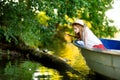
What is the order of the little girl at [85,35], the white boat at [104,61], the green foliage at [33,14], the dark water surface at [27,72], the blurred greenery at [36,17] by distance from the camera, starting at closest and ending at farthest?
the white boat at [104,61] < the little girl at [85,35] < the dark water surface at [27,72] < the blurred greenery at [36,17] < the green foliage at [33,14]

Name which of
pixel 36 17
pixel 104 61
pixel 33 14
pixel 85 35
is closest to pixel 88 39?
pixel 85 35

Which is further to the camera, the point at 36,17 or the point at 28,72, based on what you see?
the point at 36,17

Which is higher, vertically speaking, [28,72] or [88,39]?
[88,39]

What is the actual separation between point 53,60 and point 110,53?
12.2ft

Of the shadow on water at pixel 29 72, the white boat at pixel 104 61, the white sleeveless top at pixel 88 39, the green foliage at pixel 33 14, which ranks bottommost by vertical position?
the shadow on water at pixel 29 72

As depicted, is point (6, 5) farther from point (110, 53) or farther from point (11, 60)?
point (110, 53)

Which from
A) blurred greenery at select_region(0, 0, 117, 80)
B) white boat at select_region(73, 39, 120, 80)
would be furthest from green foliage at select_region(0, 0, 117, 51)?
white boat at select_region(73, 39, 120, 80)

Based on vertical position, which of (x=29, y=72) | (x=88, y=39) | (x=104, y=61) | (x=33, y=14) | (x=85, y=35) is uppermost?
(x=33, y=14)

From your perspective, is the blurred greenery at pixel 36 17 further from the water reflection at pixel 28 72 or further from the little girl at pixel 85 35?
the little girl at pixel 85 35

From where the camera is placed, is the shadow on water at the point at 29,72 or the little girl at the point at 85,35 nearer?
the little girl at the point at 85,35

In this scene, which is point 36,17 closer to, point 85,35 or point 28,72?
point 28,72

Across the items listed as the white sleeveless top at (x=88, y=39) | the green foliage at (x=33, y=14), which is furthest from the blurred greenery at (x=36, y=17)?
the white sleeveless top at (x=88, y=39)

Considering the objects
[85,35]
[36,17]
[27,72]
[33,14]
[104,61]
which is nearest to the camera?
[104,61]

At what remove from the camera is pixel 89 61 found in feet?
32.7
